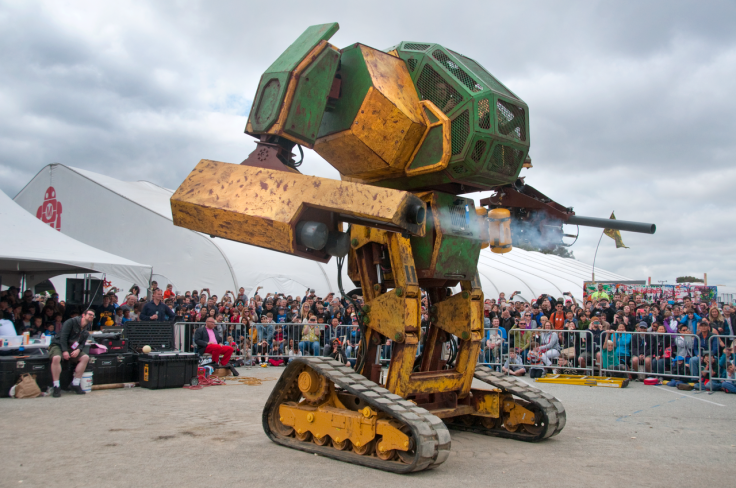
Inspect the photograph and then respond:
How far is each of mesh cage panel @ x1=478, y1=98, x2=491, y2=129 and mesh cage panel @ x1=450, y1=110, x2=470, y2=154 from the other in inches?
4.3

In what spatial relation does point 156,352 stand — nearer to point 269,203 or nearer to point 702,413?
point 269,203

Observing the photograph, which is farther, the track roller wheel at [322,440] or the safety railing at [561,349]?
the safety railing at [561,349]

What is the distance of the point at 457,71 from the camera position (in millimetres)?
5301

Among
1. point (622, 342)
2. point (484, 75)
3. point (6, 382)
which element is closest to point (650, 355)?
point (622, 342)

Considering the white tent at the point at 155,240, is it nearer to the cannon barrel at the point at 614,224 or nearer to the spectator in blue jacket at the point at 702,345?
the spectator in blue jacket at the point at 702,345

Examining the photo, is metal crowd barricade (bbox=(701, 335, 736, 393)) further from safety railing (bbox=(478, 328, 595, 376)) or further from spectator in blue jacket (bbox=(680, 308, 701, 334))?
safety railing (bbox=(478, 328, 595, 376))

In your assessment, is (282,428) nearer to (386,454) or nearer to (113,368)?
(386,454)

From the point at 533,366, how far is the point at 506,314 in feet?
6.39

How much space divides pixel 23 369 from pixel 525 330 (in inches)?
400

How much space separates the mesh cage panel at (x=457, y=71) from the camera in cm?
513

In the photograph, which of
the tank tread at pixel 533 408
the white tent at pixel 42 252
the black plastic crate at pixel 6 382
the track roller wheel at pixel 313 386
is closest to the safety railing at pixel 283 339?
the white tent at pixel 42 252

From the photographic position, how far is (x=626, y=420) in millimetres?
7504

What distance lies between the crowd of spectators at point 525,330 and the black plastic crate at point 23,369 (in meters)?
3.00

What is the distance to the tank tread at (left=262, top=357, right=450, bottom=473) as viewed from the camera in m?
4.50
